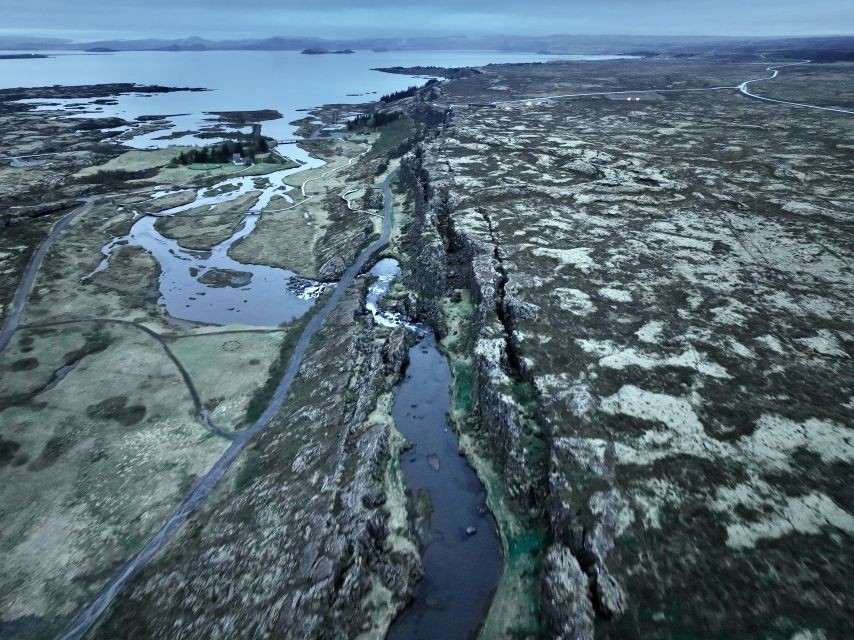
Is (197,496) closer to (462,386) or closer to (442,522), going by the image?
(442,522)

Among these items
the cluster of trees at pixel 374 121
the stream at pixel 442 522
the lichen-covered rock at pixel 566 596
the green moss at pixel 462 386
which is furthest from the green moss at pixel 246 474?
the cluster of trees at pixel 374 121

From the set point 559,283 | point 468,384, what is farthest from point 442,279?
point 468,384

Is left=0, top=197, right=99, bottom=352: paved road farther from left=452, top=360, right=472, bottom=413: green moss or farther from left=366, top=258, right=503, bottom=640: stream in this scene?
left=452, top=360, right=472, bottom=413: green moss

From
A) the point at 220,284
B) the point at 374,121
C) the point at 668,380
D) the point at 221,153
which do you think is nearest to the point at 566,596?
the point at 668,380

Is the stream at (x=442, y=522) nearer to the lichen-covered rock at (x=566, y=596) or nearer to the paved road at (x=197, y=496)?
the lichen-covered rock at (x=566, y=596)

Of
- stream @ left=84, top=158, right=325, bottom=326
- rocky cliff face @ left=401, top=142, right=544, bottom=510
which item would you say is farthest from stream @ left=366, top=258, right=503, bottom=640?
stream @ left=84, top=158, right=325, bottom=326

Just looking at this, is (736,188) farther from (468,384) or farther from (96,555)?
(96,555)
